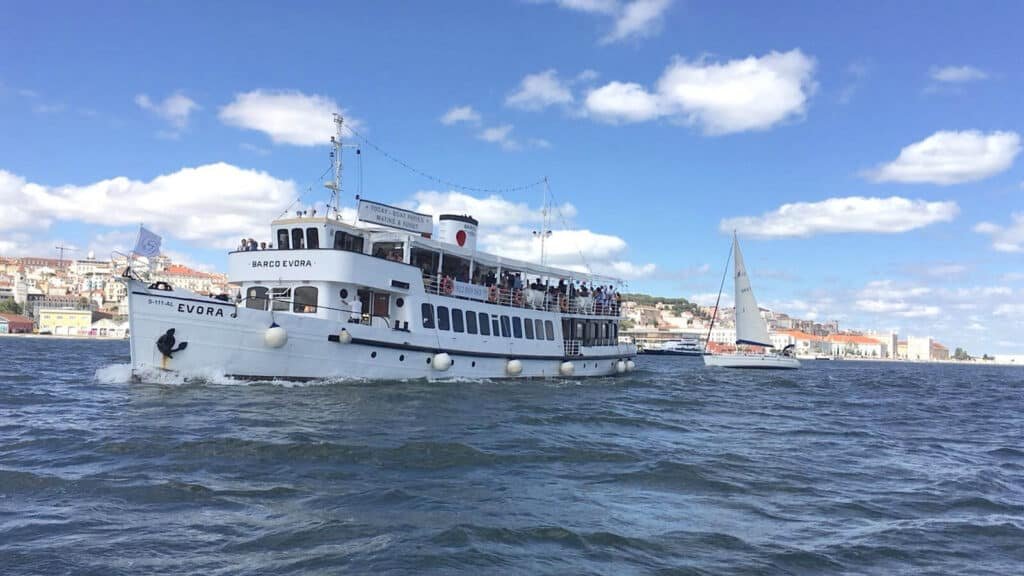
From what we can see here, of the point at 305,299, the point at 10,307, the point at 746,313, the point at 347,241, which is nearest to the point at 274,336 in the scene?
the point at 305,299

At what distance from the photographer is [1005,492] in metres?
10.1

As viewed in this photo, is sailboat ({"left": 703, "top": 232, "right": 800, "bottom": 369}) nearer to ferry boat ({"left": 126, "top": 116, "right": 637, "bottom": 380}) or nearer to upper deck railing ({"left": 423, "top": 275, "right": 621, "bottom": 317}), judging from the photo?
upper deck railing ({"left": 423, "top": 275, "right": 621, "bottom": 317})

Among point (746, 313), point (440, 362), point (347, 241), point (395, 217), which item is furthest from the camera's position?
point (746, 313)

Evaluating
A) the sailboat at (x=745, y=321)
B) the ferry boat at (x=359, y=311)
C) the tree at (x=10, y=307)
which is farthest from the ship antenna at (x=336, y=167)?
the tree at (x=10, y=307)

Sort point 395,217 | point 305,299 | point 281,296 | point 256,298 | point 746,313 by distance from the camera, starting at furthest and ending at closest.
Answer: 1. point 746,313
2. point 395,217
3. point 281,296
4. point 305,299
5. point 256,298

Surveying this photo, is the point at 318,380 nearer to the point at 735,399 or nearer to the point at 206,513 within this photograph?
the point at 206,513

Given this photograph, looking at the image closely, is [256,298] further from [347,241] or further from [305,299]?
[347,241]

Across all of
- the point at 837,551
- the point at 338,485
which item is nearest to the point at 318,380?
the point at 338,485

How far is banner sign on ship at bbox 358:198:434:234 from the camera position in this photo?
21469 mm

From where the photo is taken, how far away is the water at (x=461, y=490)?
6172mm

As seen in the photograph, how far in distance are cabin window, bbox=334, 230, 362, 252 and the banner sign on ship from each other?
72 centimetres

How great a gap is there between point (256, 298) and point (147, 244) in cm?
302

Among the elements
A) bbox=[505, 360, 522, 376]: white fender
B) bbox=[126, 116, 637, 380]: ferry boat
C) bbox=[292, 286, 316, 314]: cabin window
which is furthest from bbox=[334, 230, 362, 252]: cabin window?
bbox=[505, 360, 522, 376]: white fender

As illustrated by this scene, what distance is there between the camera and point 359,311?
63.3ft
